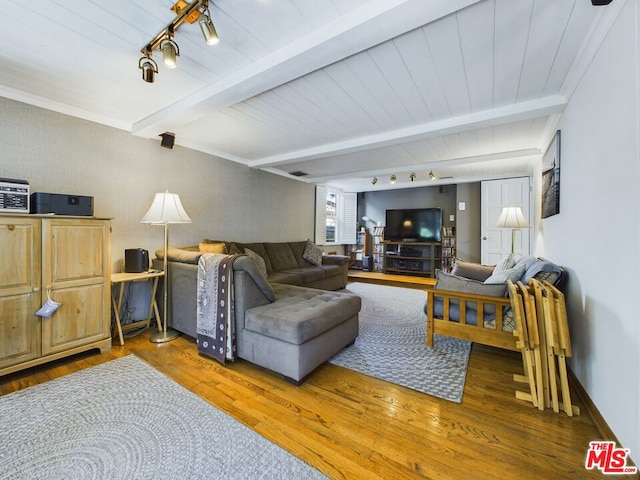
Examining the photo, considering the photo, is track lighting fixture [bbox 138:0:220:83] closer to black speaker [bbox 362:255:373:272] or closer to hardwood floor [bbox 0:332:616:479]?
hardwood floor [bbox 0:332:616:479]

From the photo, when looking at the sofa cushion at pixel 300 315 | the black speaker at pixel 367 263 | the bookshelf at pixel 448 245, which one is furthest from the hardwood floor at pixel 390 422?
the black speaker at pixel 367 263

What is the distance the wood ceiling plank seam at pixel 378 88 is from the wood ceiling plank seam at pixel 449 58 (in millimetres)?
386

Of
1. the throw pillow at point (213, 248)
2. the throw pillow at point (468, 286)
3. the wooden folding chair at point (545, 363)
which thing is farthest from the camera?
the throw pillow at point (213, 248)

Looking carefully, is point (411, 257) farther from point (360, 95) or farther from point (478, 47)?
point (478, 47)

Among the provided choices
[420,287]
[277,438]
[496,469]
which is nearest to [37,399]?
[277,438]

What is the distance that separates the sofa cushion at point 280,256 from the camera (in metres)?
4.60

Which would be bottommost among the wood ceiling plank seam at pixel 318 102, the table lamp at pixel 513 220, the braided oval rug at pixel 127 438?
the braided oval rug at pixel 127 438

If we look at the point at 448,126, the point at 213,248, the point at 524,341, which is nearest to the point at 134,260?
the point at 213,248

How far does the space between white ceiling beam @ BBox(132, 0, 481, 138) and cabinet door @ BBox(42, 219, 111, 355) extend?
1392 mm

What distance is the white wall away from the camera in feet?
4.16

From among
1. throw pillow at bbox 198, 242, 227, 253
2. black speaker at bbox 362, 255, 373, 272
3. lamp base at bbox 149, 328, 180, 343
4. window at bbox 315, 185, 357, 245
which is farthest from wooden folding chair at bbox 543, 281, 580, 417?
black speaker at bbox 362, 255, 373, 272

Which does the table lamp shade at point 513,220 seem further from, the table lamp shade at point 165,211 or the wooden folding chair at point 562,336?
the table lamp shade at point 165,211

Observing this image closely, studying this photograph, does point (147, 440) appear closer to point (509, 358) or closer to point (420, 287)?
point (509, 358)

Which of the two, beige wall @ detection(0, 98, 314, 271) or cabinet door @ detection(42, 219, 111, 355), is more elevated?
beige wall @ detection(0, 98, 314, 271)
